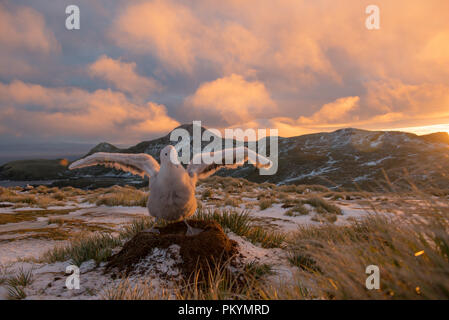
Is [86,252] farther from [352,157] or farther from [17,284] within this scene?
[352,157]

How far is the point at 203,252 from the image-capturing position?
3506 mm

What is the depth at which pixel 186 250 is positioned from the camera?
11.6ft

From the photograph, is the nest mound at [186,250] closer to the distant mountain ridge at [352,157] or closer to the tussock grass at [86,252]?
the tussock grass at [86,252]

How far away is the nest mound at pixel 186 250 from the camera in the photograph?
3.39m

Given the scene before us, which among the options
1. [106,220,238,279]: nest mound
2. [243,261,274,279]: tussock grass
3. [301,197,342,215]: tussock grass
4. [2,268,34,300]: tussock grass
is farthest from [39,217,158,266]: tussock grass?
[301,197,342,215]: tussock grass

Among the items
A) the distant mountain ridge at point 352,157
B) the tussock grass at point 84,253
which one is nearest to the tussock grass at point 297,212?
the tussock grass at point 84,253

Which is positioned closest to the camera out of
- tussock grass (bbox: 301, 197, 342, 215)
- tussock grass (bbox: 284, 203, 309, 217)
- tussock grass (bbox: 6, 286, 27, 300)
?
tussock grass (bbox: 6, 286, 27, 300)

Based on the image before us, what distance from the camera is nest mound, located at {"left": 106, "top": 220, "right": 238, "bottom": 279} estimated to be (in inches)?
133

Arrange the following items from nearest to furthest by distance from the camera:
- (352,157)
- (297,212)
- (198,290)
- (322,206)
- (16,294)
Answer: (16,294), (198,290), (297,212), (322,206), (352,157)

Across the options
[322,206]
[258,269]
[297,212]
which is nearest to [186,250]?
[258,269]

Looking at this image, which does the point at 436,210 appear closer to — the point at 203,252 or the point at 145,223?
the point at 203,252

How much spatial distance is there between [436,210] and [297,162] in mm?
80754

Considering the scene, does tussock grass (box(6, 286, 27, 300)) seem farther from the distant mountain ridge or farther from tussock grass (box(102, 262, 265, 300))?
the distant mountain ridge
